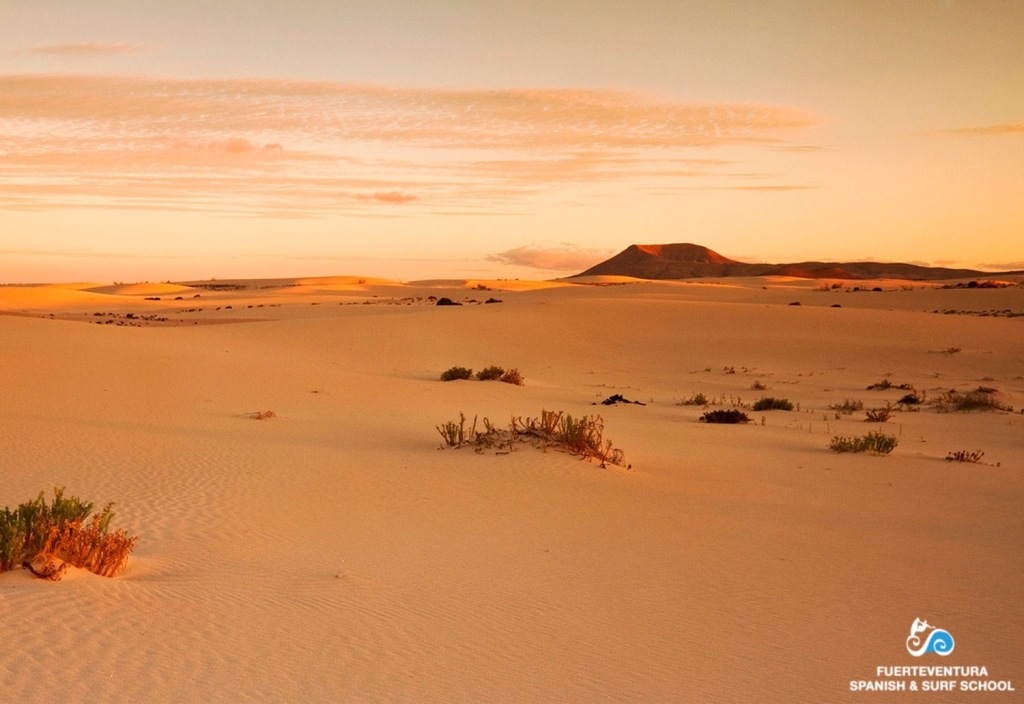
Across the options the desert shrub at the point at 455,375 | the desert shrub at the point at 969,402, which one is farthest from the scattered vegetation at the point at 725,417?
the desert shrub at the point at 455,375

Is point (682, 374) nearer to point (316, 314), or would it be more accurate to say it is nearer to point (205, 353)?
point (205, 353)

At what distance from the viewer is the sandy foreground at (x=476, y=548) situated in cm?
431

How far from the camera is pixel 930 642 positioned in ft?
16.0

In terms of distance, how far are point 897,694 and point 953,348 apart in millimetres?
26962

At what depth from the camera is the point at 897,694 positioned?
4.28m

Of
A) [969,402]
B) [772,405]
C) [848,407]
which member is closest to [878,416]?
[848,407]

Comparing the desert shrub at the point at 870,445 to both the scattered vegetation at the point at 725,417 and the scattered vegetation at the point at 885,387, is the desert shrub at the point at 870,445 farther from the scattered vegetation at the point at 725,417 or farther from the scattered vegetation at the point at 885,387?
the scattered vegetation at the point at 885,387

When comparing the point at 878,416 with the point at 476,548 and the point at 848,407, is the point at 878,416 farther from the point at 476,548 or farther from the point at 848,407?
the point at 476,548

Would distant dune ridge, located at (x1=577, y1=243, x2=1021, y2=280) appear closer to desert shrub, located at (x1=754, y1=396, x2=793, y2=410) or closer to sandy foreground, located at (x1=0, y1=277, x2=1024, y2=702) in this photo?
desert shrub, located at (x1=754, y1=396, x2=793, y2=410)

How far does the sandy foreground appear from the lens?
4309 millimetres

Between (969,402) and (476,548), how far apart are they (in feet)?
43.9

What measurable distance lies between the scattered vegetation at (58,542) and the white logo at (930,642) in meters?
4.50

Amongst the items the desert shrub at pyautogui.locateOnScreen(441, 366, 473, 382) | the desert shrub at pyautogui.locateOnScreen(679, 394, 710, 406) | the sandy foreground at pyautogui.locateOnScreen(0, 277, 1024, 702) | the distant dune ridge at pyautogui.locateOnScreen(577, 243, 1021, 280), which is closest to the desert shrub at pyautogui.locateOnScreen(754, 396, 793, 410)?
the sandy foreground at pyautogui.locateOnScreen(0, 277, 1024, 702)

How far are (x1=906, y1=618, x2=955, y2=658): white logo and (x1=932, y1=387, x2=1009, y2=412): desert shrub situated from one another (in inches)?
510
